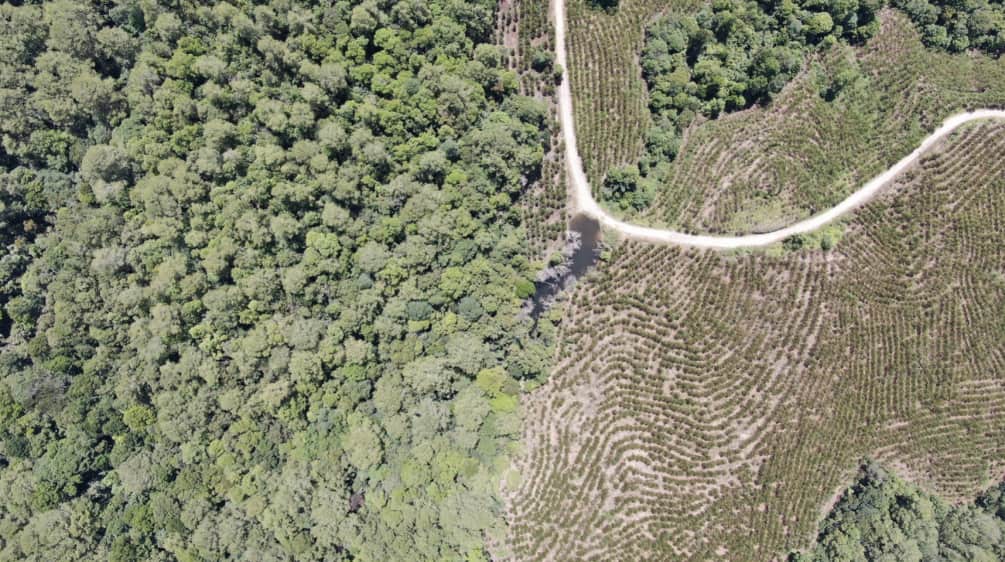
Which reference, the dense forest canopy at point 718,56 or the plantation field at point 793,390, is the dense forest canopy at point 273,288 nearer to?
the plantation field at point 793,390

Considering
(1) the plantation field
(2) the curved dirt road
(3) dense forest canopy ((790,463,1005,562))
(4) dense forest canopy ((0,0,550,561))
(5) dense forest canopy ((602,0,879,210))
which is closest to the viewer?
(3) dense forest canopy ((790,463,1005,562))

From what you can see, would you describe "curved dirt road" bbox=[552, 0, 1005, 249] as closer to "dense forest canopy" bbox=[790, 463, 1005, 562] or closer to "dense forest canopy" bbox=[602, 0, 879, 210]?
"dense forest canopy" bbox=[602, 0, 879, 210]

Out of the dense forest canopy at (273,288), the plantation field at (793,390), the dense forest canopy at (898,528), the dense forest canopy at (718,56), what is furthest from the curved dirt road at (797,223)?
the dense forest canopy at (898,528)

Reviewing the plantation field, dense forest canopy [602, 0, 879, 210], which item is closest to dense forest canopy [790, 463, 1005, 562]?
the plantation field

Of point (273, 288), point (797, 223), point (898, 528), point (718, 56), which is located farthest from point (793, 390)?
point (273, 288)

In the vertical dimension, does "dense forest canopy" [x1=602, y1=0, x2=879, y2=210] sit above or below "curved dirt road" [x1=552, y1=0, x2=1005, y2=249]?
above

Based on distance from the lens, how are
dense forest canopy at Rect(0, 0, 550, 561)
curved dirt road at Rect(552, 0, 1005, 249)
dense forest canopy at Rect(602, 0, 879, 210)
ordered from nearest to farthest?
dense forest canopy at Rect(602, 0, 879, 210) < dense forest canopy at Rect(0, 0, 550, 561) < curved dirt road at Rect(552, 0, 1005, 249)
